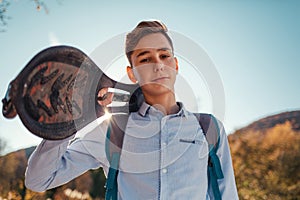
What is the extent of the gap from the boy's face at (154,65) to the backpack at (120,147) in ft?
0.63

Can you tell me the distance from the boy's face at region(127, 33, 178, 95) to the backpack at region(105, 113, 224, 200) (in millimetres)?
192

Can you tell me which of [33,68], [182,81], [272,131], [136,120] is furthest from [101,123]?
[272,131]

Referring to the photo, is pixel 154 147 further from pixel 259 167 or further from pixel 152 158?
pixel 259 167

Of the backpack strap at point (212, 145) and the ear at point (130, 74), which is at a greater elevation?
the ear at point (130, 74)

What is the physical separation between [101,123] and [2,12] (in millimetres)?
2357

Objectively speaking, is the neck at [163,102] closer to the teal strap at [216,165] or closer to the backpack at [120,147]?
the backpack at [120,147]

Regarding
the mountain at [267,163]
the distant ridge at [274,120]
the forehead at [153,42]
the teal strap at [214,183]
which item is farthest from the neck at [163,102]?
the distant ridge at [274,120]

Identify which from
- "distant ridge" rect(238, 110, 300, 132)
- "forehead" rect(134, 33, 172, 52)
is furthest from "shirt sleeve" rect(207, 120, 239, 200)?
"distant ridge" rect(238, 110, 300, 132)

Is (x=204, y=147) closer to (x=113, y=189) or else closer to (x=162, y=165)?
(x=162, y=165)

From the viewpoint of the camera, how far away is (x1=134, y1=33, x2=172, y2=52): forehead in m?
2.37

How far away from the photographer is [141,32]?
2.46 meters

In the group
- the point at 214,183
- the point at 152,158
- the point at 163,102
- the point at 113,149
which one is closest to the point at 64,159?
the point at 113,149

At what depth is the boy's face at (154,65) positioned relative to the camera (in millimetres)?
2297

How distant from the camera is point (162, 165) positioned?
2.18 meters
